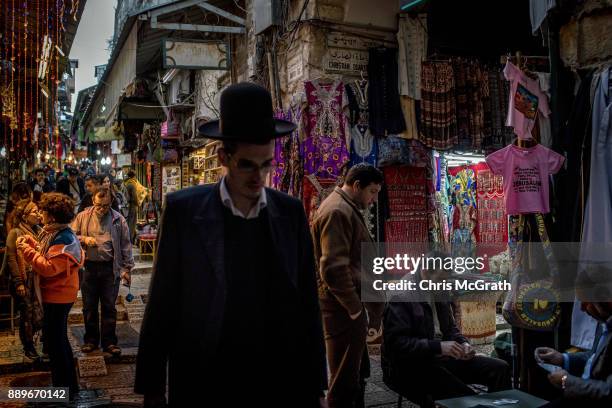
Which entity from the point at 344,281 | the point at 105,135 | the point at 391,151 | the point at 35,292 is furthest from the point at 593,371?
the point at 105,135

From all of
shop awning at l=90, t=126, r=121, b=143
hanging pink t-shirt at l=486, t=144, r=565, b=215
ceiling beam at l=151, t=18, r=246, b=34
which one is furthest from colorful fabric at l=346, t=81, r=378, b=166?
shop awning at l=90, t=126, r=121, b=143

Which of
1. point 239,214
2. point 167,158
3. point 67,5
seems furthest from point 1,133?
point 239,214

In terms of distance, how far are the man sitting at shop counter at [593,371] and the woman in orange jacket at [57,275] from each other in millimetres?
3936

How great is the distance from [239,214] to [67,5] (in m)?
9.45

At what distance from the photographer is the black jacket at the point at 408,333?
401cm

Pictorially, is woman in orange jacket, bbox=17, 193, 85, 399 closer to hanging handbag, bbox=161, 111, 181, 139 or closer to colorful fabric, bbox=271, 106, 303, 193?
colorful fabric, bbox=271, 106, 303, 193

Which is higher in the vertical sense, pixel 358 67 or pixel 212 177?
pixel 358 67

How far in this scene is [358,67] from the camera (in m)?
7.99

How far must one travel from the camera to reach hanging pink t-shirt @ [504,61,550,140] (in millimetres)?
4754

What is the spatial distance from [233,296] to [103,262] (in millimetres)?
4774

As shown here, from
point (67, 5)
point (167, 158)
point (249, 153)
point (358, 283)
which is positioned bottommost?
point (358, 283)

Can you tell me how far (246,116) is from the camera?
221 centimetres

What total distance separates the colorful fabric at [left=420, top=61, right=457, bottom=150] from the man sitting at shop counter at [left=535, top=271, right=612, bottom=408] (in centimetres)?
486

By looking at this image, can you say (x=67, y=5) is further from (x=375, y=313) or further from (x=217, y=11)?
(x=375, y=313)
